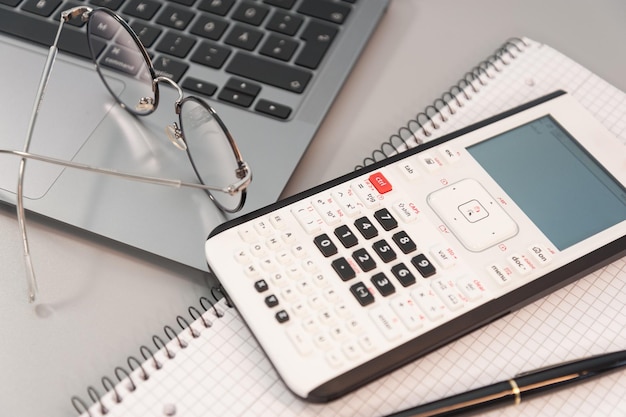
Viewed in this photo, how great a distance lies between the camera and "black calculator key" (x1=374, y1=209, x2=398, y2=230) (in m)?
0.48

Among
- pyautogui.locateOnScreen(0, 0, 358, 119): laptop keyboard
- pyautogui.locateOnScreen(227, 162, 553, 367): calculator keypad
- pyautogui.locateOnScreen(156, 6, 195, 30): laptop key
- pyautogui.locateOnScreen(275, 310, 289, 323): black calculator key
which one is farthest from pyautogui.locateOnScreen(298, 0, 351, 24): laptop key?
pyautogui.locateOnScreen(275, 310, 289, 323): black calculator key

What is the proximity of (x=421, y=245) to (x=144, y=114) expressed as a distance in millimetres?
256

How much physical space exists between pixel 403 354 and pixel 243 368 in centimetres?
10

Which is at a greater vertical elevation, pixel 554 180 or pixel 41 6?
pixel 554 180

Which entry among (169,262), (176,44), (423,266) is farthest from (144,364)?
(176,44)

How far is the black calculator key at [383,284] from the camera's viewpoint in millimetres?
447

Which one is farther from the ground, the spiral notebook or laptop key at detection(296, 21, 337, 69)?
laptop key at detection(296, 21, 337, 69)

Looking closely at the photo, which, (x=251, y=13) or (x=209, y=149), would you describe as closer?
(x=209, y=149)

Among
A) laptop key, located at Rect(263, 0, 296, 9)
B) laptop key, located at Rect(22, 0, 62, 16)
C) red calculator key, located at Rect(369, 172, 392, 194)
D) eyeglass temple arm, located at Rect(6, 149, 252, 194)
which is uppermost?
laptop key, located at Rect(263, 0, 296, 9)

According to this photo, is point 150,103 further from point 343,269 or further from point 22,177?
point 343,269

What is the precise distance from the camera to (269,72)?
1.96 feet

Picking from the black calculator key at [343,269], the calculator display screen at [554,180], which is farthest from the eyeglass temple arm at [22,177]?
the calculator display screen at [554,180]

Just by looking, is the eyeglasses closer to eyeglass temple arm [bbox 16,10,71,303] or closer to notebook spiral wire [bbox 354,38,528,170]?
eyeglass temple arm [bbox 16,10,71,303]

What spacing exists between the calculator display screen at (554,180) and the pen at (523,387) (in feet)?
0.26
